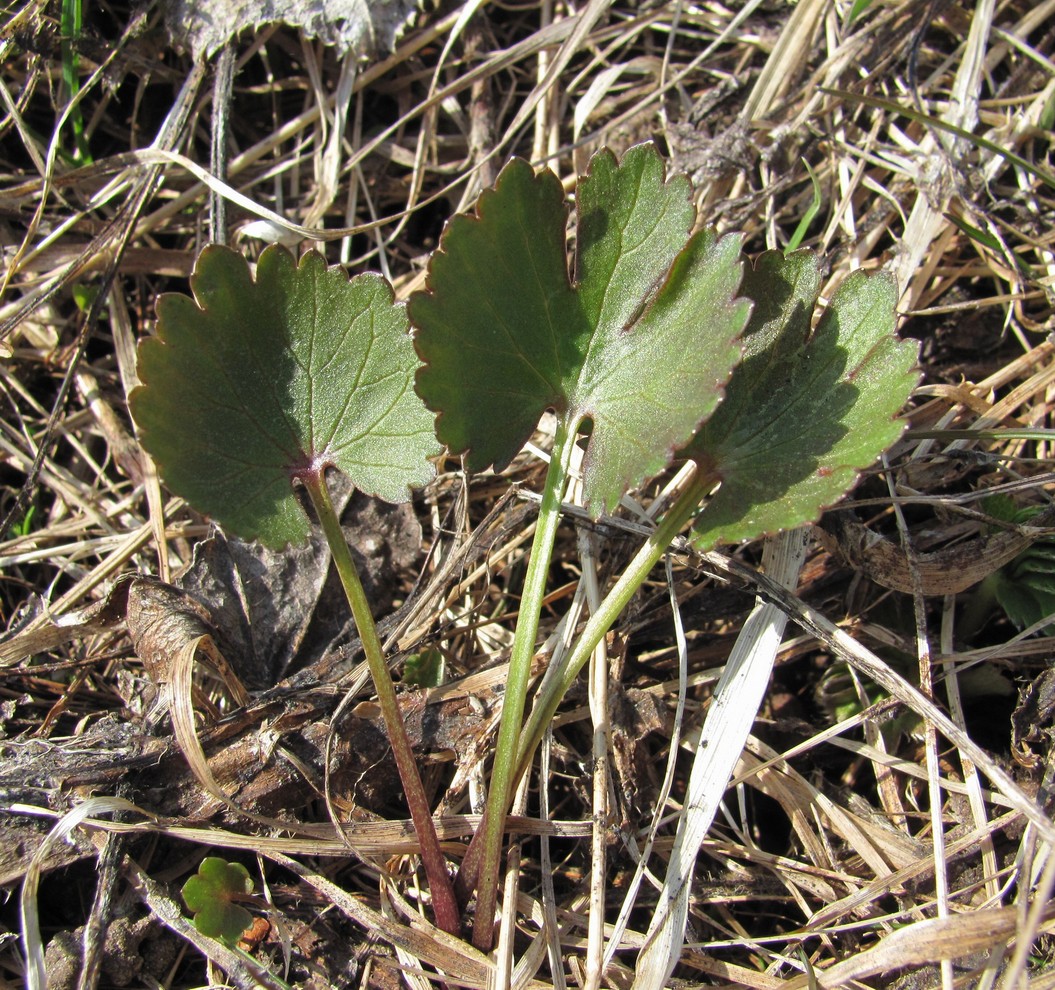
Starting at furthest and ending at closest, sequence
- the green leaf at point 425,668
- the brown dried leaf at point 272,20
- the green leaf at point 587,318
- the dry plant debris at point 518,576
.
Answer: the brown dried leaf at point 272,20, the green leaf at point 425,668, the dry plant debris at point 518,576, the green leaf at point 587,318

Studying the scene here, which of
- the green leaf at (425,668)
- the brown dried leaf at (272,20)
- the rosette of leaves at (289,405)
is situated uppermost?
the brown dried leaf at (272,20)

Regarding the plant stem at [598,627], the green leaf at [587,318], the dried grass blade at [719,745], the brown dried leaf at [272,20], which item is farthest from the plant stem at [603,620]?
the brown dried leaf at [272,20]

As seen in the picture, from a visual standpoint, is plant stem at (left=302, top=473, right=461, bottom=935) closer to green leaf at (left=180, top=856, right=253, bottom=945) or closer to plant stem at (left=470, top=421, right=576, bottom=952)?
plant stem at (left=470, top=421, right=576, bottom=952)

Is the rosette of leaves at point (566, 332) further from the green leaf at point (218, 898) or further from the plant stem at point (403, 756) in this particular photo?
the green leaf at point (218, 898)

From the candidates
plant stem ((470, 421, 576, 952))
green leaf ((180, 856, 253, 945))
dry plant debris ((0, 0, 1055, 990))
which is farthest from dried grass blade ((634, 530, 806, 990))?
green leaf ((180, 856, 253, 945))

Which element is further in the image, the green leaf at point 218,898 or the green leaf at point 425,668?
the green leaf at point 425,668

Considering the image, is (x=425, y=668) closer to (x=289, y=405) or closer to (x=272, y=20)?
(x=289, y=405)

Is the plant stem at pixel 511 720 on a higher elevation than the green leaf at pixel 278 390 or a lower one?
lower

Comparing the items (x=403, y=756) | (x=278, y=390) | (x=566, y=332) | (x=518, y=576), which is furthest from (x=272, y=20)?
(x=403, y=756)
